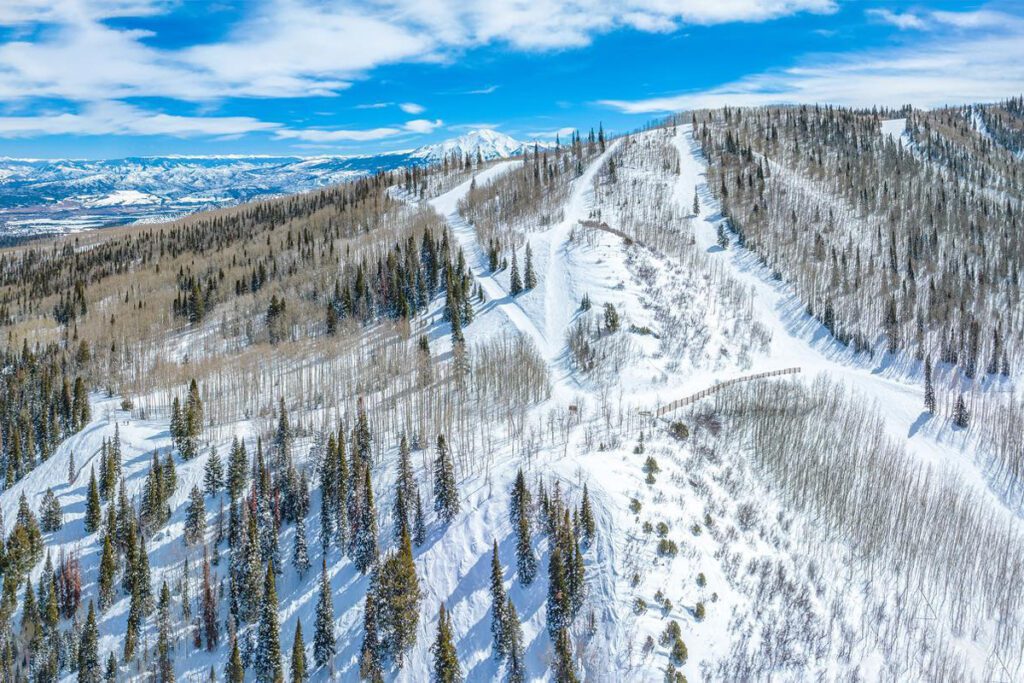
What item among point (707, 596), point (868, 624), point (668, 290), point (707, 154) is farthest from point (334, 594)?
point (707, 154)

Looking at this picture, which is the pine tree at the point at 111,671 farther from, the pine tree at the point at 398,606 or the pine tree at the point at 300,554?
the pine tree at the point at 398,606

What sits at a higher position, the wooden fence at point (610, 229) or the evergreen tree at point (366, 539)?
the wooden fence at point (610, 229)

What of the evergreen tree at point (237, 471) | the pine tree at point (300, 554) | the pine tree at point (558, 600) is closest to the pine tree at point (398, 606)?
the pine tree at point (558, 600)

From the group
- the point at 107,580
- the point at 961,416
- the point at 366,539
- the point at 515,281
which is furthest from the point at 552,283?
the point at 107,580

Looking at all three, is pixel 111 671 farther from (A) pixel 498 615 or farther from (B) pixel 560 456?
(B) pixel 560 456

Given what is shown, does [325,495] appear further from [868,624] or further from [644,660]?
[868,624]

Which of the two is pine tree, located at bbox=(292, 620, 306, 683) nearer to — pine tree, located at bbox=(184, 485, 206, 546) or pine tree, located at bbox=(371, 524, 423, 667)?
pine tree, located at bbox=(371, 524, 423, 667)

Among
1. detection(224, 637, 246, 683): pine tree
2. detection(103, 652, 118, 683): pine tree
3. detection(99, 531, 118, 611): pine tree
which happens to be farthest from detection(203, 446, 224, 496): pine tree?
detection(224, 637, 246, 683): pine tree
